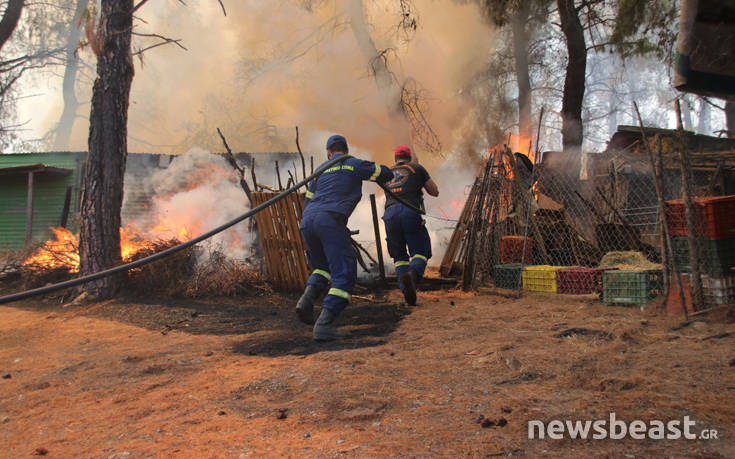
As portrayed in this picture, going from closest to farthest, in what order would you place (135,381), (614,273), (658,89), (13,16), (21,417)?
(21,417)
(135,381)
(614,273)
(13,16)
(658,89)

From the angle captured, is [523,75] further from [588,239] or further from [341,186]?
[341,186]

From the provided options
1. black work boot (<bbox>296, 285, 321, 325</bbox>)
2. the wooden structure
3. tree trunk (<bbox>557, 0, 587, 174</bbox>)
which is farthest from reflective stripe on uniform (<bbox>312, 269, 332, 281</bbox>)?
tree trunk (<bbox>557, 0, 587, 174</bbox>)

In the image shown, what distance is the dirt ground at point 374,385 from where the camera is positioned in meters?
2.17

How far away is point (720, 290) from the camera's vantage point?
4535 millimetres

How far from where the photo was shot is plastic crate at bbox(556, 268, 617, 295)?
5.89m

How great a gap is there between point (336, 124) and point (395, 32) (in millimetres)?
3640

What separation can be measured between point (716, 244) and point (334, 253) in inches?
148

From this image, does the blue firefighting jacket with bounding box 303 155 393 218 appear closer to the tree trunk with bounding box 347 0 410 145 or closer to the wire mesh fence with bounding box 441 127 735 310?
the wire mesh fence with bounding box 441 127 735 310

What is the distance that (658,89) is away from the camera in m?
37.2

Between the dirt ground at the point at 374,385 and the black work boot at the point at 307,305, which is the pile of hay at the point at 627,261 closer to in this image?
the dirt ground at the point at 374,385

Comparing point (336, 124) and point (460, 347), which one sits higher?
point (336, 124)

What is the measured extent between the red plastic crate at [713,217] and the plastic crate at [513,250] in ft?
10.4

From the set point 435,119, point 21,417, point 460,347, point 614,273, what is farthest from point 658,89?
point 21,417

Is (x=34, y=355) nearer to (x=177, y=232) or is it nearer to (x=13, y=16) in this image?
(x=177, y=232)
